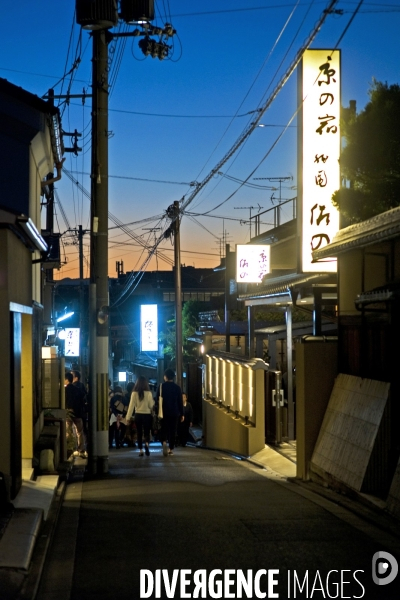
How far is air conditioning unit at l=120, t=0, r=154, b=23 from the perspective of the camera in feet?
51.3

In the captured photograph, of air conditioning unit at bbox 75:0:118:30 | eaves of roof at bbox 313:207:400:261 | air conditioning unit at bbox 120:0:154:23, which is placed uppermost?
air conditioning unit at bbox 120:0:154:23

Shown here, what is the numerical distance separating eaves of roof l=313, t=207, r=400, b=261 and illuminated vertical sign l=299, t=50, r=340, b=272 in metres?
2.55

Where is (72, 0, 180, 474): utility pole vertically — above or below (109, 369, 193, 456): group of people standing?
above

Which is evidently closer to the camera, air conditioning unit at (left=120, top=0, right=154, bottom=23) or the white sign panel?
air conditioning unit at (left=120, top=0, right=154, bottom=23)

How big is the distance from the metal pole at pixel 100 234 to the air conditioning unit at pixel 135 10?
1.91 ft

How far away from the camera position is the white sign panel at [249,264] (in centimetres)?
2555

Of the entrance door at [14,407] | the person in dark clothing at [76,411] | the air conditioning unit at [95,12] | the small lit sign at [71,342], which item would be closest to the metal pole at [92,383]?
the person in dark clothing at [76,411]

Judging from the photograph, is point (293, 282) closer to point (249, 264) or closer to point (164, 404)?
point (164, 404)

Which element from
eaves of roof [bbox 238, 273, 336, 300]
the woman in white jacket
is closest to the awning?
eaves of roof [bbox 238, 273, 336, 300]

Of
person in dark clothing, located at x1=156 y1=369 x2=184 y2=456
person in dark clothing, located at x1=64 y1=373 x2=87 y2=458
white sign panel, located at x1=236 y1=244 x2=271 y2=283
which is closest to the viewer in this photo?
person in dark clothing, located at x1=156 y1=369 x2=184 y2=456

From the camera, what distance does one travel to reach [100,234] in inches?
613

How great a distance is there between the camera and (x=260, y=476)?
46.8 feet

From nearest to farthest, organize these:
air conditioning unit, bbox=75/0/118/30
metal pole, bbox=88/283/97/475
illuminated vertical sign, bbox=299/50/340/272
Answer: air conditioning unit, bbox=75/0/118/30
metal pole, bbox=88/283/97/475
illuminated vertical sign, bbox=299/50/340/272

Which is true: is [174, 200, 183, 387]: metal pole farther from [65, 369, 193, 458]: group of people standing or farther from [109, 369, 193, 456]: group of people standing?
[109, 369, 193, 456]: group of people standing
